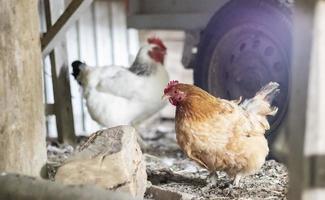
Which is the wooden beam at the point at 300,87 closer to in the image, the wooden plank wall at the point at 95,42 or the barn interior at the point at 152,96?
the barn interior at the point at 152,96

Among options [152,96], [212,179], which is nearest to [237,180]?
[212,179]

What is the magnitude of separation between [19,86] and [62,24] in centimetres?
195

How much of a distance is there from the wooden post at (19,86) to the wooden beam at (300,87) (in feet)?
5.98

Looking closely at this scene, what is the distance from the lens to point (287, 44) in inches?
181

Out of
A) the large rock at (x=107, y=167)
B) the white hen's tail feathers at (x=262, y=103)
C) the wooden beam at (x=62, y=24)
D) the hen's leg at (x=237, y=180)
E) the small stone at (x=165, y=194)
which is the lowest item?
the hen's leg at (x=237, y=180)

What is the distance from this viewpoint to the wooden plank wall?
25.1 ft

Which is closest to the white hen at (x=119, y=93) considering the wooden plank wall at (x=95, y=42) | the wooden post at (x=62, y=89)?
the wooden post at (x=62, y=89)

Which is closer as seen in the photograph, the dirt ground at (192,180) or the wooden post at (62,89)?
the dirt ground at (192,180)

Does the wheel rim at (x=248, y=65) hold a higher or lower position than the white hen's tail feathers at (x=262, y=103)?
higher

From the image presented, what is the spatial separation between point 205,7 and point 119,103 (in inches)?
51.5

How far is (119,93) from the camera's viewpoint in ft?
19.6

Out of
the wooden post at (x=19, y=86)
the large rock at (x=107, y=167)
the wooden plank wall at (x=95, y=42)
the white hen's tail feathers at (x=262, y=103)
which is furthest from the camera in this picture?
the wooden plank wall at (x=95, y=42)

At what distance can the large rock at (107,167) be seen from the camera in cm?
306

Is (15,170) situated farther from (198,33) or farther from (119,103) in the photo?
(198,33)
